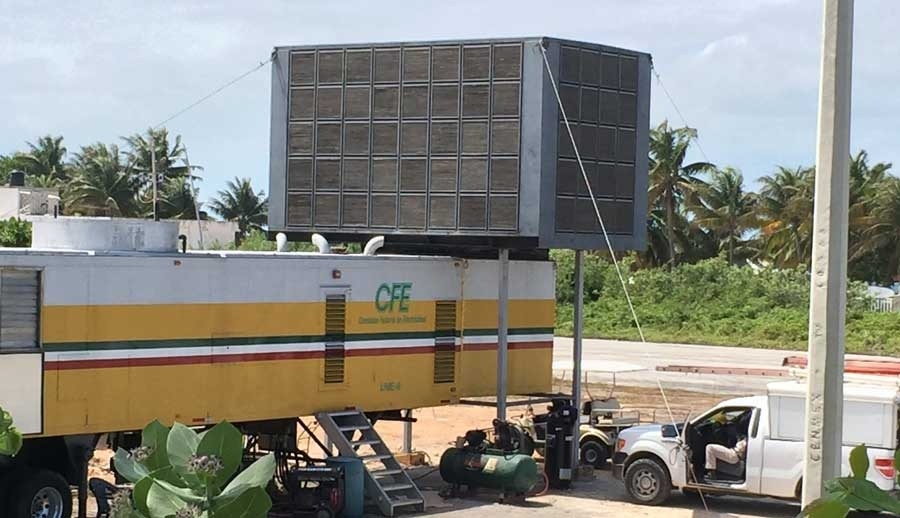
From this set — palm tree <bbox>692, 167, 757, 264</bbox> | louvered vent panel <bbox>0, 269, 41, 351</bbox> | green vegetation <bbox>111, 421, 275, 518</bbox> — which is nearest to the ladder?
louvered vent panel <bbox>0, 269, 41, 351</bbox>

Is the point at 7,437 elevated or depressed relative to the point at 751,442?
elevated

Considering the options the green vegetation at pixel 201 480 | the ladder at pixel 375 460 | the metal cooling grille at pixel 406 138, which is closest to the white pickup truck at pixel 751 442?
the ladder at pixel 375 460

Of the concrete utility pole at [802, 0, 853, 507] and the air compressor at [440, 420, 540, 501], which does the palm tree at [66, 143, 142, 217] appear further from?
the concrete utility pole at [802, 0, 853, 507]

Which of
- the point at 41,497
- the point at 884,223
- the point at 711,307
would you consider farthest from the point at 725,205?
the point at 41,497

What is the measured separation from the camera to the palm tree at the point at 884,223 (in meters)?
65.8

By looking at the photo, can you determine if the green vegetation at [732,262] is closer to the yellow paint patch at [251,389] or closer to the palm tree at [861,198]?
the palm tree at [861,198]

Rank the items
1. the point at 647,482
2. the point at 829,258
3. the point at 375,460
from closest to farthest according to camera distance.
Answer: the point at 829,258 → the point at 375,460 → the point at 647,482

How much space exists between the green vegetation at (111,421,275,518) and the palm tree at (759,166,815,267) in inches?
2615

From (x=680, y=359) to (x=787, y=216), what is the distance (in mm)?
28544

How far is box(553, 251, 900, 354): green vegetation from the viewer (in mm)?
52188

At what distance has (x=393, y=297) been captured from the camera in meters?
21.1

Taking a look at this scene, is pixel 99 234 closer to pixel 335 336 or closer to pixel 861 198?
pixel 335 336

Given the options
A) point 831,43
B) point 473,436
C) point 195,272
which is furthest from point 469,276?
point 831,43

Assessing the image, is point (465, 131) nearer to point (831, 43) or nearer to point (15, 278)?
point (15, 278)
